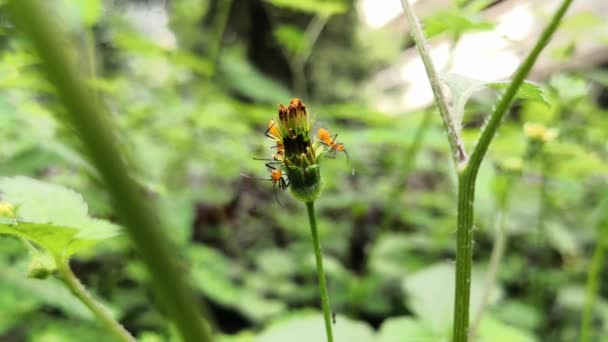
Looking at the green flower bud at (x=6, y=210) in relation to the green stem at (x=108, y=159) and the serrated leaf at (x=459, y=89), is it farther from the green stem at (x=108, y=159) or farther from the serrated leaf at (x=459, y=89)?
the serrated leaf at (x=459, y=89)

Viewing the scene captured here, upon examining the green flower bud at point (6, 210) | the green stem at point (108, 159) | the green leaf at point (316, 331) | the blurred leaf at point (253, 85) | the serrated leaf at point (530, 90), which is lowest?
the green stem at point (108, 159)

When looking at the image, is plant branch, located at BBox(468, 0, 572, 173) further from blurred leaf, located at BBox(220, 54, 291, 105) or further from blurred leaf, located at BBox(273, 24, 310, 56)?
blurred leaf, located at BBox(220, 54, 291, 105)

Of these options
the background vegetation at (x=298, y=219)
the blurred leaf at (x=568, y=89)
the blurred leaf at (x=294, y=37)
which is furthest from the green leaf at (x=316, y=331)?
the blurred leaf at (x=294, y=37)

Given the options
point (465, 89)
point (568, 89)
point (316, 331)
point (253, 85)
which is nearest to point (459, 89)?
point (465, 89)

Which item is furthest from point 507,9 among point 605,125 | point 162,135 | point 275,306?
point 275,306

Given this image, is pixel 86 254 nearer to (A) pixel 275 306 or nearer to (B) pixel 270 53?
(A) pixel 275 306
